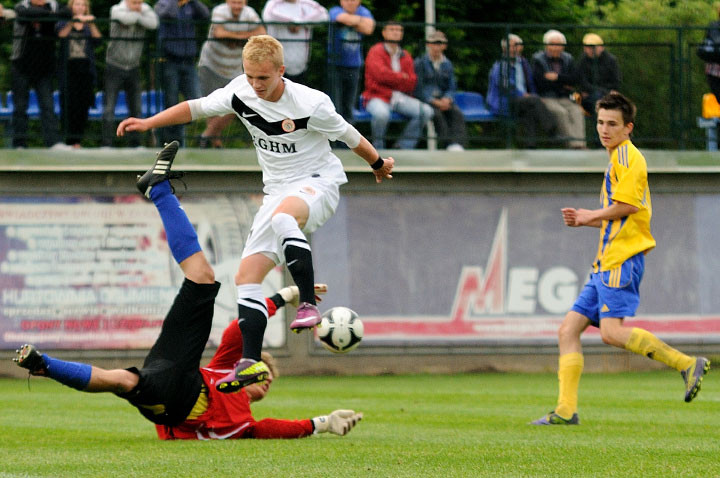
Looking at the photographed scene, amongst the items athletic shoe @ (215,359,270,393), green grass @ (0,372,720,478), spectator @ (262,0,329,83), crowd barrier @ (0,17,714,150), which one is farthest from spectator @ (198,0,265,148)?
athletic shoe @ (215,359,270,393)

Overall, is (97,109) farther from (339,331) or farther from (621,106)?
(339,331)

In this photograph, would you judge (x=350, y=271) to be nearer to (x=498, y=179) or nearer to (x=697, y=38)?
(x=498, y=179)

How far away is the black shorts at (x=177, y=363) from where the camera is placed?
7980 millimetres

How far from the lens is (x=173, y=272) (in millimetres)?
18156

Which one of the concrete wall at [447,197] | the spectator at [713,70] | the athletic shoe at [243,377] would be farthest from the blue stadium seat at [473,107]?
the athletic shoe at [243,377]

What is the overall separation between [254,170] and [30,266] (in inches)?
140

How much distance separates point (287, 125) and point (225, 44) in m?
9.38

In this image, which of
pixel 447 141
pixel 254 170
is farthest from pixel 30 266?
pixel 447 141

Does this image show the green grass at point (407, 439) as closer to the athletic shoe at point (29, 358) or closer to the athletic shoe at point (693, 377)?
the athletic shoe at point (693, 377)

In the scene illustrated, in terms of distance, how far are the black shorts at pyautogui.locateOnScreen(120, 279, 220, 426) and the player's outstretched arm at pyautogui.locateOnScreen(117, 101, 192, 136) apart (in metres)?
1.11

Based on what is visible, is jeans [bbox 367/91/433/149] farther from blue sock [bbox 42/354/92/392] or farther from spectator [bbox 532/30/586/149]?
blue sock [bbox 42/354/92/392]

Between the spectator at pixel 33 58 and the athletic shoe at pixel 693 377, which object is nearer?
the athletic shoe at pixel 693 377

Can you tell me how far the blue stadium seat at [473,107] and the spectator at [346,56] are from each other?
168cm

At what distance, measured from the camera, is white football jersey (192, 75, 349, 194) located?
8039 millimetres
